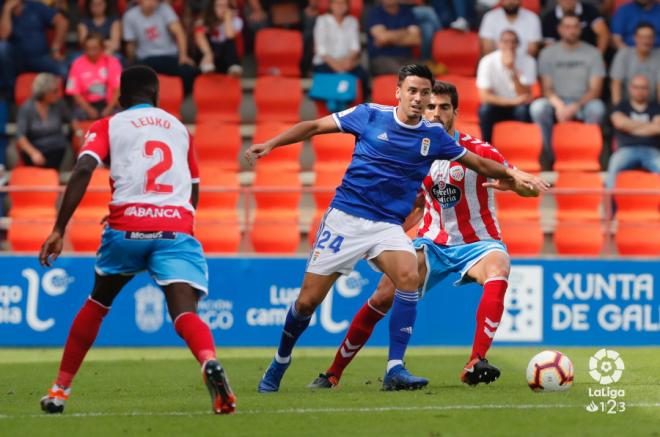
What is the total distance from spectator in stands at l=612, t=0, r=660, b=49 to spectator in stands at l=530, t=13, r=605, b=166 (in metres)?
0.60

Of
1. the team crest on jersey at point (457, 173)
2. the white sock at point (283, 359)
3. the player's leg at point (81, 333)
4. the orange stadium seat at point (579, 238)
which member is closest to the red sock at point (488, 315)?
the team crest on jersey at point (457, 173)

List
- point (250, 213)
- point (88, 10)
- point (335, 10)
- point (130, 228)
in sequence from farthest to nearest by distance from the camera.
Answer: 1. point (88, 10)
2. point (335, 10)
3. point (250, 213)
4. point (130, 228)

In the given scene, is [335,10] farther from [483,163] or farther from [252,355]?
[483,163]

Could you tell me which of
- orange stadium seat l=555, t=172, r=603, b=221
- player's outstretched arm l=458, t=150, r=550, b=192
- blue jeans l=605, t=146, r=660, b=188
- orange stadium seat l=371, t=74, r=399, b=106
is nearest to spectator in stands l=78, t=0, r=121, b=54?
orange stadium seat l=371, t=74, r=399, b=106

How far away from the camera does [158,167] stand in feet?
24.3

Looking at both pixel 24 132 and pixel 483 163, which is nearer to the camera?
pixel 483 163

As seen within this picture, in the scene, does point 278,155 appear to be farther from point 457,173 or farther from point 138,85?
point 138,85

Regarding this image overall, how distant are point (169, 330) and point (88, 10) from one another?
657 cm

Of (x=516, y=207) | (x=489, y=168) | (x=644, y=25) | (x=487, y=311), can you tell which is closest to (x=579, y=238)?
(x=516, y=207)

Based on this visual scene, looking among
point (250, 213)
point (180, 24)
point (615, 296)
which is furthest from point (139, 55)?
point (615, 296)

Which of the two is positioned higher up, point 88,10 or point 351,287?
point 88,10

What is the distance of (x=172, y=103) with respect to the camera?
16.8 m

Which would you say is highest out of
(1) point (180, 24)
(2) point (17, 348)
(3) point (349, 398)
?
(1) point (180, 24)

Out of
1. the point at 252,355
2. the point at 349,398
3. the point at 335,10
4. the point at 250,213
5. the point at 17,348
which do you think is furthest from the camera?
the point at 335,10
